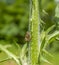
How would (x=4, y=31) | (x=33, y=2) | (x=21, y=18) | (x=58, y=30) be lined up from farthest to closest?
(x=21, y=18), (x=4, y=31), (x=58, y=30), (x=33, y=2)

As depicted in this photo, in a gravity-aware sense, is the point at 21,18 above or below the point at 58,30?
below

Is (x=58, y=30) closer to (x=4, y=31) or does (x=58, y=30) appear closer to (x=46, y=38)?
(x=46, y=38)

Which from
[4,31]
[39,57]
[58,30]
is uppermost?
[58,30]

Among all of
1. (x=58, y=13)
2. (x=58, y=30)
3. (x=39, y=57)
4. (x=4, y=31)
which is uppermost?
(x=58, y=13)

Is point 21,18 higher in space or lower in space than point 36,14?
lower

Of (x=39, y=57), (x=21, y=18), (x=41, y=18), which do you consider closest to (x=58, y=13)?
(x=41, y=18)

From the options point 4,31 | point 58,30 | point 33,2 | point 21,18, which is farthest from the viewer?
point 21,18

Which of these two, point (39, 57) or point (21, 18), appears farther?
point (21, 18)

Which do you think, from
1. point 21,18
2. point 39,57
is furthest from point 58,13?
point 21,18

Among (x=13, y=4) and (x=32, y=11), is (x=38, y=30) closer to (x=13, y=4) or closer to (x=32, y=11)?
(x=32, y=11)
